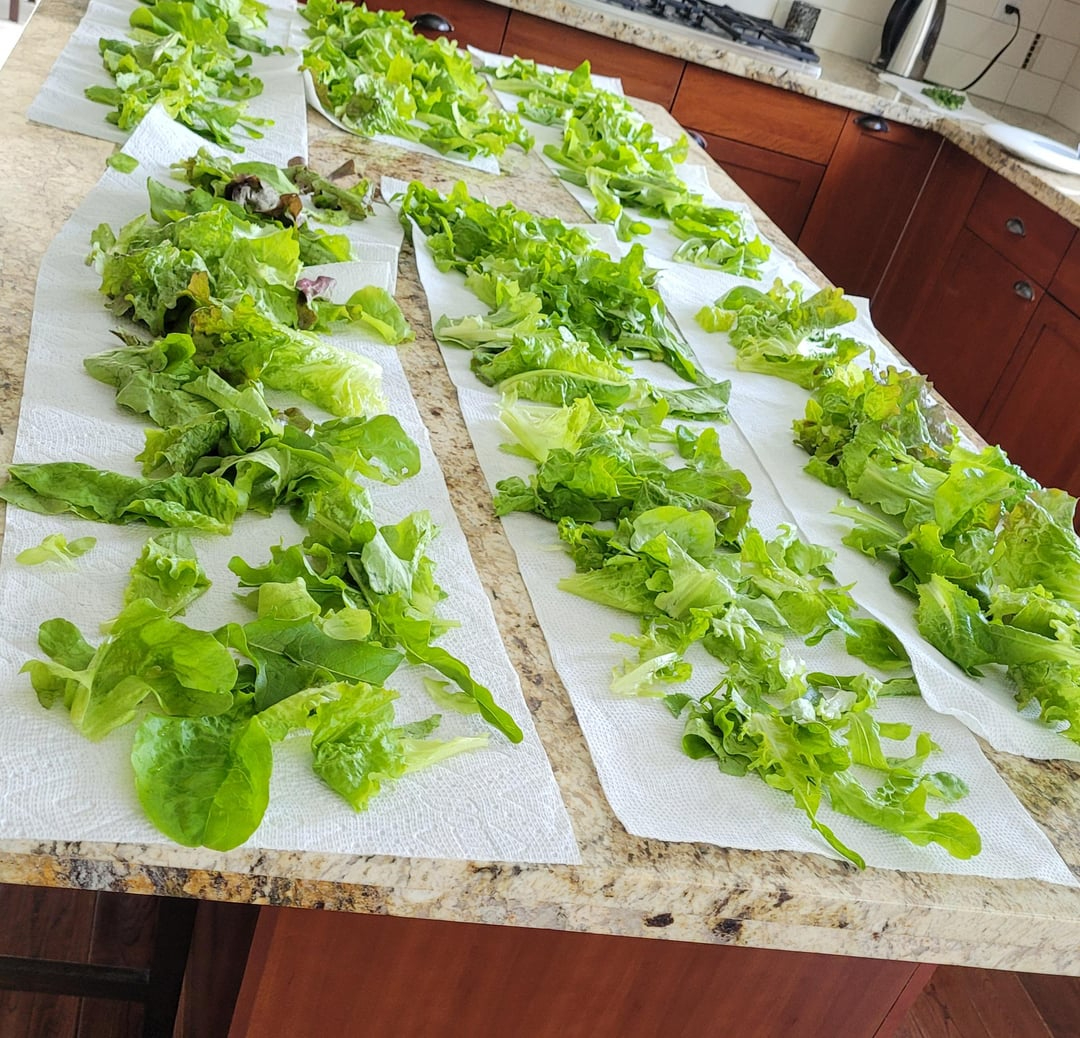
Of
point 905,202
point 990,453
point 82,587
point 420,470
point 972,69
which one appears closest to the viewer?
point 82,587

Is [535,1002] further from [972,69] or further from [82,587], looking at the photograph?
[972,69]

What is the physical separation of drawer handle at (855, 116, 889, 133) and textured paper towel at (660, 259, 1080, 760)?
215 cm

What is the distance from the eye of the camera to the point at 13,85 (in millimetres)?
1725

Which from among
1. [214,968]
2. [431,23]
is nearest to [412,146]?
[431,23]

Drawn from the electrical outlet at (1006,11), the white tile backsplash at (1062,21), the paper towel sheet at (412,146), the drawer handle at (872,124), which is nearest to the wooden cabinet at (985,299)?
the drawer handle at (872,124)

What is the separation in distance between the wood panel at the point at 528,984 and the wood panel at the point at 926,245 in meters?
3.19

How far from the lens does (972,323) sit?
3627mm

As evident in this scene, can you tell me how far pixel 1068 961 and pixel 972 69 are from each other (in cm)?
423

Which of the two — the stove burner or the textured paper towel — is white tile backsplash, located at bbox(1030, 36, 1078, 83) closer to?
the stove burner

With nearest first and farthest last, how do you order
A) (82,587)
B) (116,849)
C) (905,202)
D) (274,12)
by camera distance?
(116,849) → (82,587) → (274,12) → (905,202)

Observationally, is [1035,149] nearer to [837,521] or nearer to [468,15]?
[468,15]

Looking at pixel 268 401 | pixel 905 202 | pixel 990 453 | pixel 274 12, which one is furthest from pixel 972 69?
pixel 268 401

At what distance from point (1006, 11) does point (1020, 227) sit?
4.46 ft

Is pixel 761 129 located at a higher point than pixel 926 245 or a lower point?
higher
